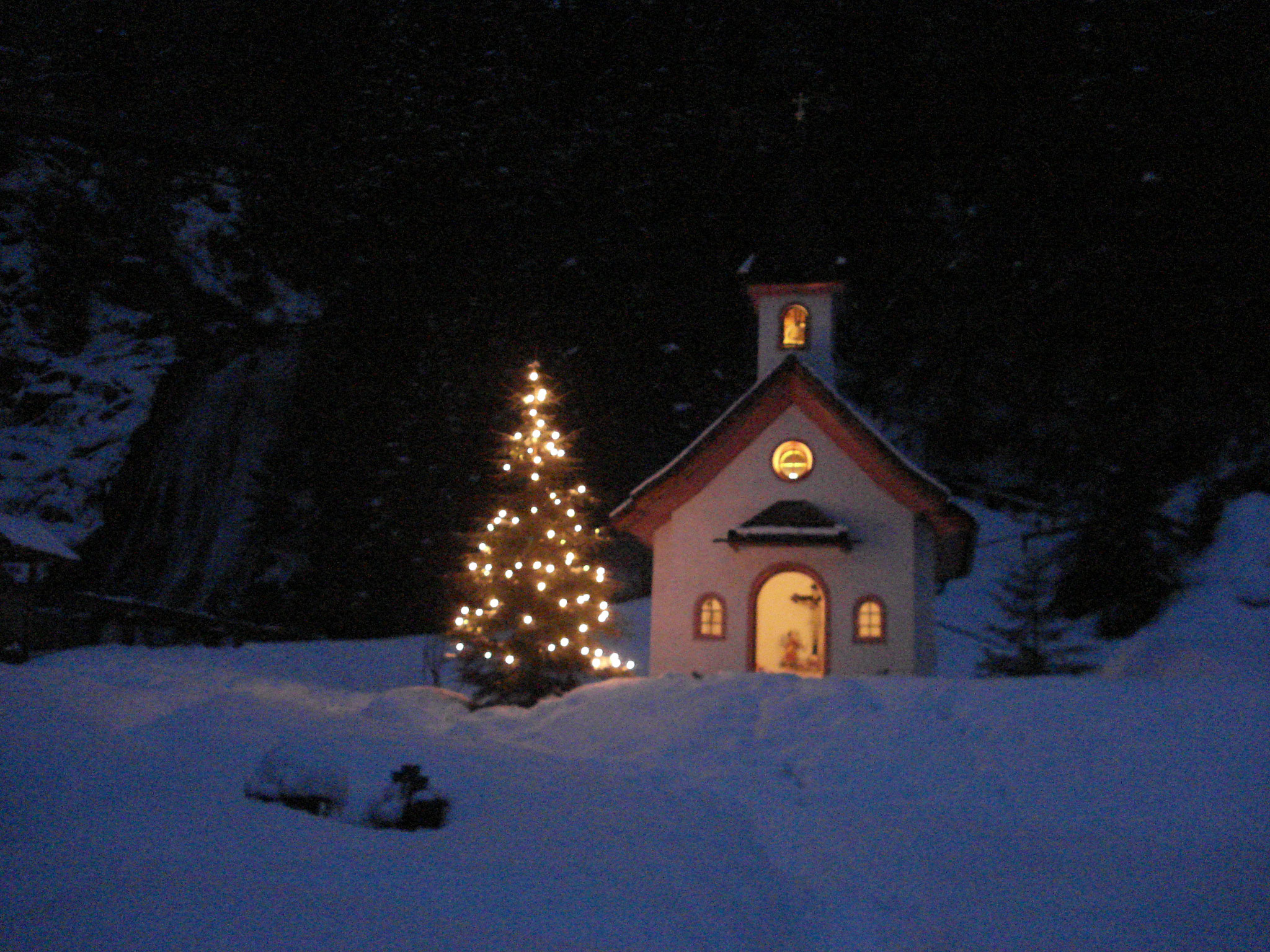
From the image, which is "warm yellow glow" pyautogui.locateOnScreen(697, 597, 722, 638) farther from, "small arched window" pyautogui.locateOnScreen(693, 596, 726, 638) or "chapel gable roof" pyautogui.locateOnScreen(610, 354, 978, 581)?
"chapel gable roof" pyautogui.locateOnScreen(610, 354, 978, 581)

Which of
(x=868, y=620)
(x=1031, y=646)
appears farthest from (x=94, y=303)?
(x=1031, y=646)

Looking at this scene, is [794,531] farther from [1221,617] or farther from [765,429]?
[1221,617]

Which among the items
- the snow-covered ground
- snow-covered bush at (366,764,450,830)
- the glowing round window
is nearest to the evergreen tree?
the glowing round window

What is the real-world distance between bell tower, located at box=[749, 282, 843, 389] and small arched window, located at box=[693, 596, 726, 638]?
494 cm

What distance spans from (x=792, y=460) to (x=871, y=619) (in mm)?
3197

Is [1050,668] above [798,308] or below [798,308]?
below

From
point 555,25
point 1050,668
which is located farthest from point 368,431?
point 1050,668

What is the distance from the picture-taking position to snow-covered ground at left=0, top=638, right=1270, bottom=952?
6430 millimetres

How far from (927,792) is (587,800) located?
3686 millimetres

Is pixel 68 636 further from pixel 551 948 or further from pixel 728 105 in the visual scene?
pixel 728 105

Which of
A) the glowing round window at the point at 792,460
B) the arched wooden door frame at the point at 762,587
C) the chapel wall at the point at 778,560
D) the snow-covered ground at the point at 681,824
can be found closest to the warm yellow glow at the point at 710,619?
the chapel wall at the point at 778,560

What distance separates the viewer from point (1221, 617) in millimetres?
22953

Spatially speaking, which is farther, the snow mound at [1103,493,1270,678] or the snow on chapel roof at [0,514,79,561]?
the snow mound at [1103,493,1270,678]

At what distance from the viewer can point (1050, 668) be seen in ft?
73.8
